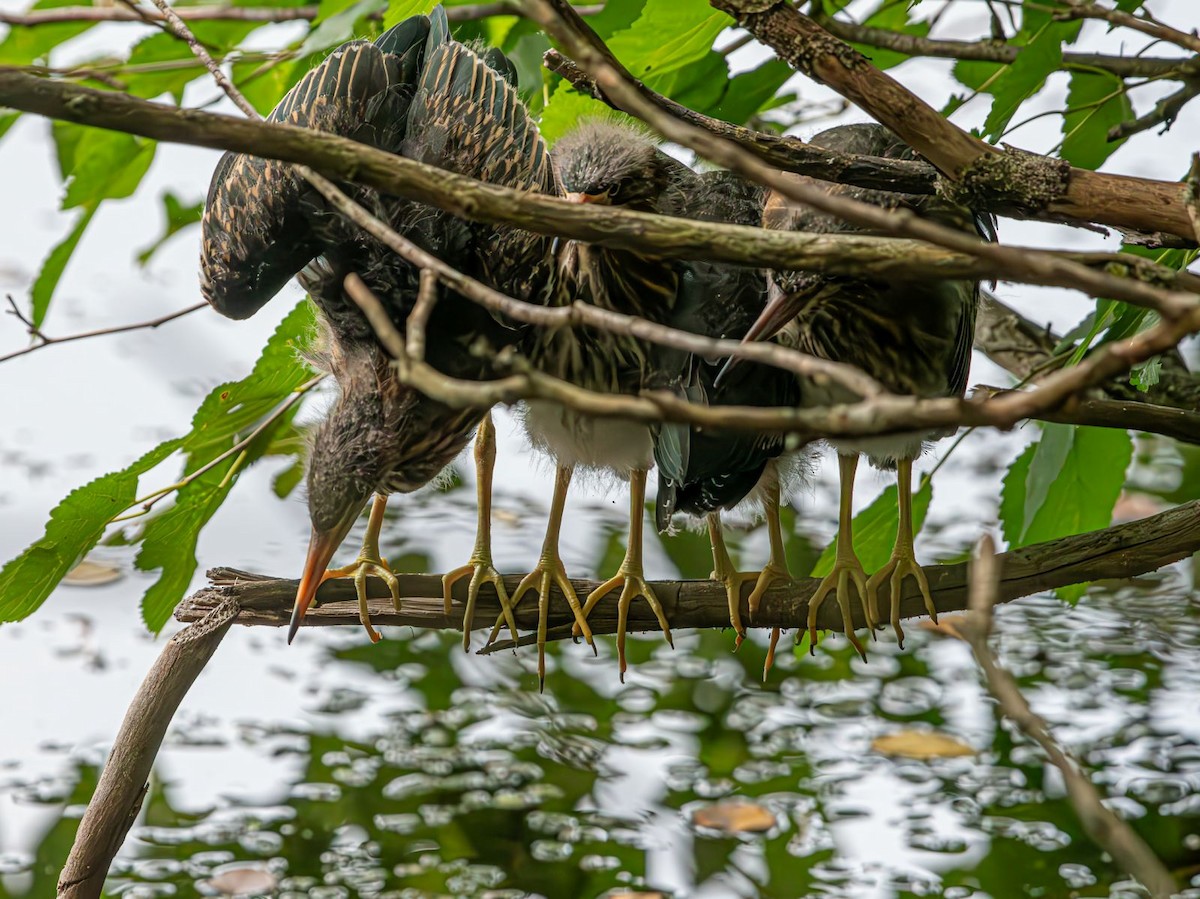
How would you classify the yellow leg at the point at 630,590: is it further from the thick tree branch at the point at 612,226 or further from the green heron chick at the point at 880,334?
the thick tree branch at the point at 612,226

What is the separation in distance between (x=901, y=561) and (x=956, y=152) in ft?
2.54

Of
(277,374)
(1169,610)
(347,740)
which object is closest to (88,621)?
(347,740)

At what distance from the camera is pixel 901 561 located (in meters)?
1.83

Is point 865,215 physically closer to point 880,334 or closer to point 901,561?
point 880,334

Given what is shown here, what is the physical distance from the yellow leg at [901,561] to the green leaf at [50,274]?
1.25 meters

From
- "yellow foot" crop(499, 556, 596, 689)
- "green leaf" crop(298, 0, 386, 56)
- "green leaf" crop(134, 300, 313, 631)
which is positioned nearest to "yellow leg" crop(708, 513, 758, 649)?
"yellow foot" crop(499, 556, 596, 689)

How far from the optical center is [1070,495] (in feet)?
5.65

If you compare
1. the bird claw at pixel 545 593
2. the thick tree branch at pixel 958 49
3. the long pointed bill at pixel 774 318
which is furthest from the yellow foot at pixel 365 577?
the thick tree branch at pixel 958 49

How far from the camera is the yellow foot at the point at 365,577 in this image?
5.56 feet

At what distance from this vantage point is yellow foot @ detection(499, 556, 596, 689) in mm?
1781

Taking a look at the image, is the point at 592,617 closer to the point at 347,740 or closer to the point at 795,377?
the point at 795,377

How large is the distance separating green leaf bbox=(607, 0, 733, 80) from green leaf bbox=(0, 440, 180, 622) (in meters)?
0.76

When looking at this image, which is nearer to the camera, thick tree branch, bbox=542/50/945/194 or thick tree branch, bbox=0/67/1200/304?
thick tree branch, bbox=0/67/1200/304

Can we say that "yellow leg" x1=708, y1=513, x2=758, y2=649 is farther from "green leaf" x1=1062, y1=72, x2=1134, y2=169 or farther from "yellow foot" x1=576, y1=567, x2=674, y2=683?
"green leaf" x1=1062, y1=72, x2=1134, y2=169
